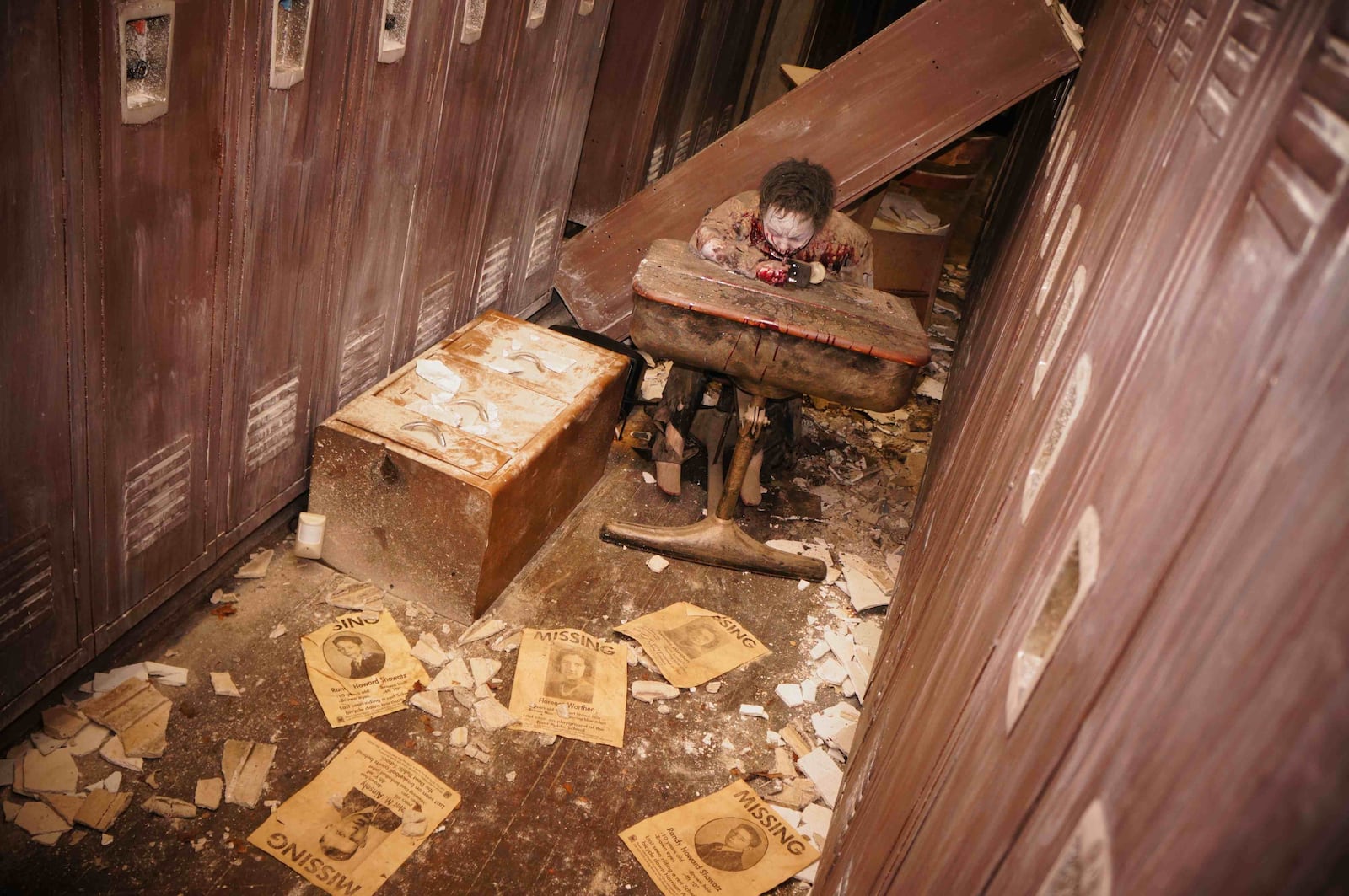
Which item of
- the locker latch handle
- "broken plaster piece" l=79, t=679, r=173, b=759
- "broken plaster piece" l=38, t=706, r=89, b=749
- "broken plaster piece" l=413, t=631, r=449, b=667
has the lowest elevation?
"broken plaster piece" l=413, t=631, r=449, b=667

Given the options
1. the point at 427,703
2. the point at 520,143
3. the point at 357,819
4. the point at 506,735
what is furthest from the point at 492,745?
the point at 520,143

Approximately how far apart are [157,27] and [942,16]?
3.40 meters

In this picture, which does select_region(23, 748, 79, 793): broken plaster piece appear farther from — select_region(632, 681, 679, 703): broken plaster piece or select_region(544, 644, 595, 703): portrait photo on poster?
select_region(632, 681, 679, 703): broken plaster piece

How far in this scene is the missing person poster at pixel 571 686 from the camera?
3.13m

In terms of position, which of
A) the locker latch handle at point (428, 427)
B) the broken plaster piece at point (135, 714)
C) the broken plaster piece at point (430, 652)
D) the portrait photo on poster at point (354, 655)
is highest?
A: the locker latch handle at point (428, 427)

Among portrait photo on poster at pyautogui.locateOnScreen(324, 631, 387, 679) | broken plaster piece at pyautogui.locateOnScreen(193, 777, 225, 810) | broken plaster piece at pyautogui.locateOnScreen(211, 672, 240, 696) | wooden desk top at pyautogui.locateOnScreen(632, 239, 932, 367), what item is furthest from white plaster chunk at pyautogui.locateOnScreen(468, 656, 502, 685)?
wooden desk top at pyautogui.locateOnScreen(632, 239, 932, 367)

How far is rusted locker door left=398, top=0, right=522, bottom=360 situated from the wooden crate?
39 cm

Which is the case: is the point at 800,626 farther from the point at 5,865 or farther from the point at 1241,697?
the point at 1241,697

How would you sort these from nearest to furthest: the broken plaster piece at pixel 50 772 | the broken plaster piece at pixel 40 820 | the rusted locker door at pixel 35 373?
the rusted locker door at pixel 35 373, the broken plaster piece at pixel 40 820, the broken plaster piece at pixel 50 772

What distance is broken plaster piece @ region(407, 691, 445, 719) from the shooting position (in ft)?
10.0

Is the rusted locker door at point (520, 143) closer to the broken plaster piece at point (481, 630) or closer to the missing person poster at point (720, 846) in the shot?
the broken plaster piece at point (481, 630)

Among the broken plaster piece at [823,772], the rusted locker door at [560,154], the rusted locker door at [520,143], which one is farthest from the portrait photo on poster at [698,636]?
the rusted locker door at [560,154]

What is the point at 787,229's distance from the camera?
4.00 meters

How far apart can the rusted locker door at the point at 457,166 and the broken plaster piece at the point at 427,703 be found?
5.25 ft
